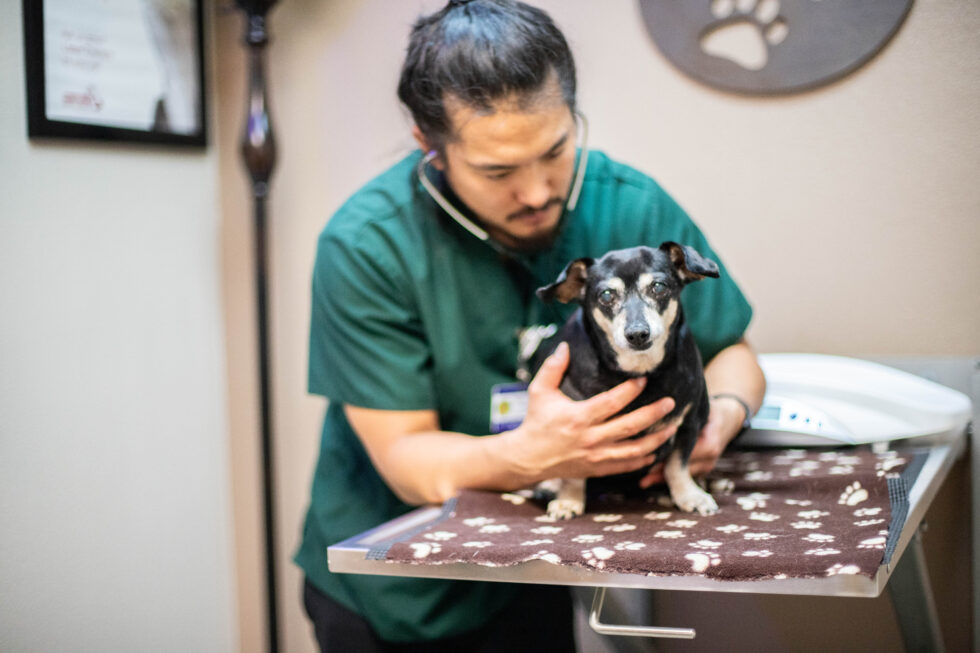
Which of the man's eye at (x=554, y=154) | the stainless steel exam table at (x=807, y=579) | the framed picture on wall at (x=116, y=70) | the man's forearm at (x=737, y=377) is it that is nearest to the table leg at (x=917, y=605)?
the stainless steel exam table at (x=807, y=579)

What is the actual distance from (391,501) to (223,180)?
788 mm

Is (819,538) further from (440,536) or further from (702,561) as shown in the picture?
(440,536)

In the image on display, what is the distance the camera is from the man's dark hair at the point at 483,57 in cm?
83

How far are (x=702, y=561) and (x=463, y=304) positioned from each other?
0.46 meters

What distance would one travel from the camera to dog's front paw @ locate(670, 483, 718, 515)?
0.81 m

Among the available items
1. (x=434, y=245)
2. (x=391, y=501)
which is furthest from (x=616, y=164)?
(x=391, y=501)

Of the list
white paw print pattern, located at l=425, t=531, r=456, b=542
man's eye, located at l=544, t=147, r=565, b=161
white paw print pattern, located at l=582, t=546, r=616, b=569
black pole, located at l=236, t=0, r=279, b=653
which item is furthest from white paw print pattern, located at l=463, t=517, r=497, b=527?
black pole, located at l=236, t=0, r=279, b=653

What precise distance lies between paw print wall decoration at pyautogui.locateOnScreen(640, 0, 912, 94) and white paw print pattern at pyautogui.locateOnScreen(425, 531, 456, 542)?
57cm

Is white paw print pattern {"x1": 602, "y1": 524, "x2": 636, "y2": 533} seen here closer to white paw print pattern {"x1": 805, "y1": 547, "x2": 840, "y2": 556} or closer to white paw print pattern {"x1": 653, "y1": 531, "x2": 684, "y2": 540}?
Answer: white paw print pattern {"x1": 653, "y1": 531, "x2": 684, "y2": 540}

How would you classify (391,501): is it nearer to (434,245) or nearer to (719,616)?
(434,245)

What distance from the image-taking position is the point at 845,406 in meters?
1.01

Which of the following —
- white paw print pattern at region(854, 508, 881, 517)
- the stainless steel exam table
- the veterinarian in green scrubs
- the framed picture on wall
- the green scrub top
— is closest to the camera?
the stainless steel exam table

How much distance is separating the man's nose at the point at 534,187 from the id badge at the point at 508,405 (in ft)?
0.75

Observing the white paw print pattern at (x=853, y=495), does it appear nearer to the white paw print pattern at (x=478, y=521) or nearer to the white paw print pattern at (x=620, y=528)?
the white paw print pattern at (x=620, y=528)
